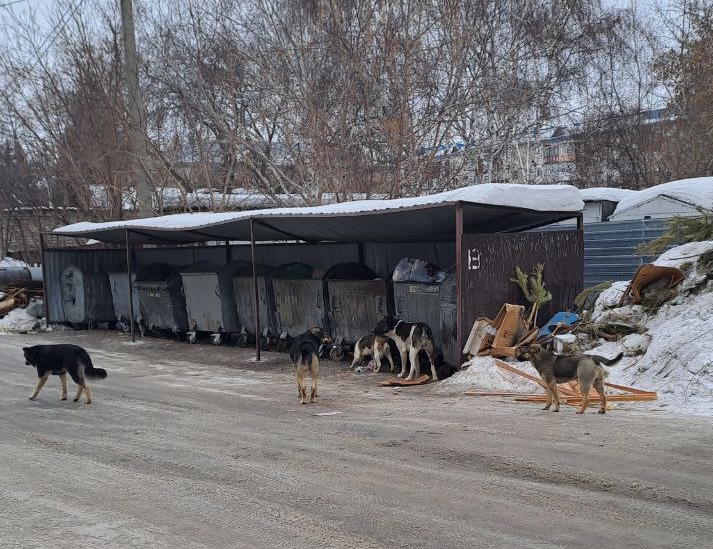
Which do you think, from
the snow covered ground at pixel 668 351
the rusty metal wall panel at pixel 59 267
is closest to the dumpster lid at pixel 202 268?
the rusty metal wall panel at pixel 59 267

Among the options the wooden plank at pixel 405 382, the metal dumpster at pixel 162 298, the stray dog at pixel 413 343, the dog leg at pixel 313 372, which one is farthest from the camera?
the metal dumpster at pixel 162 298

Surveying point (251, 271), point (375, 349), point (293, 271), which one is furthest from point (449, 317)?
point (251, 271)

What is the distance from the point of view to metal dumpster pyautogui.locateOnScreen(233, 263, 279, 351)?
16.4 m

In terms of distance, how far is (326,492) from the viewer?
19.6 feet

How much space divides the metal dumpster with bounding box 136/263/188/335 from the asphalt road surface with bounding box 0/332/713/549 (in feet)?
25.9

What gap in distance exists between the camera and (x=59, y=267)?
22312mm

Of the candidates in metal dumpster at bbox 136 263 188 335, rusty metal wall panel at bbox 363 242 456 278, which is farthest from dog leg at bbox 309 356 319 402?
metal dumpster at bbox 136 263 188 335

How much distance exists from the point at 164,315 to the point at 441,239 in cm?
764

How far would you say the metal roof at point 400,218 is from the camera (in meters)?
11.5

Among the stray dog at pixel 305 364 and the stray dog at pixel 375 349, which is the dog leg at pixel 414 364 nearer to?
the stray dog at pixel 375 349

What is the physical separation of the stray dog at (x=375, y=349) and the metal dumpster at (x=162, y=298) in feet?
22.0

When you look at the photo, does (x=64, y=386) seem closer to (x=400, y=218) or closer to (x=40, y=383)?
(x=40, y=383)

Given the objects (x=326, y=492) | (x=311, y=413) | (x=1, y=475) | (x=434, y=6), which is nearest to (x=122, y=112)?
(x=434, y=6)

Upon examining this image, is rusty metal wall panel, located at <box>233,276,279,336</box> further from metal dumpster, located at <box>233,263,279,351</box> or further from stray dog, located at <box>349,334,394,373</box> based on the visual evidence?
stray dog, located at <box>349,334,394,373</box>
